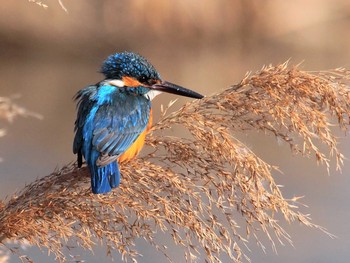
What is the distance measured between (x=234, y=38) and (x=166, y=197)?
538 cm

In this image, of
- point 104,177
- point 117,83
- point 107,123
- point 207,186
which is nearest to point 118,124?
point 107,123

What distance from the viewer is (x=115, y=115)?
1898mm

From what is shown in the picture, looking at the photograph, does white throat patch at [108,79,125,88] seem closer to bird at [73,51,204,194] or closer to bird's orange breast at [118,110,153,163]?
bird at [73,51,204,194]

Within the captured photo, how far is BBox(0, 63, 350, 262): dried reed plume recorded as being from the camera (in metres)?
1.46

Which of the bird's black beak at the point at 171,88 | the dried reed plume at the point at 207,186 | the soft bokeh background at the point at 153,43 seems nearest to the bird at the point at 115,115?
the bird's black beak at the point at 171,88

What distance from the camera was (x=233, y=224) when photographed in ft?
4.73

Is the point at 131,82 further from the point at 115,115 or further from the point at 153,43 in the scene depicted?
the point at 153,43

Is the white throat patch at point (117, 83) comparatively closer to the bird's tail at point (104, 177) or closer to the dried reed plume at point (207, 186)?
the bird's tail at point (104, 177)

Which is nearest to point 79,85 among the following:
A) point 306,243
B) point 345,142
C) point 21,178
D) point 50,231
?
point 21,178

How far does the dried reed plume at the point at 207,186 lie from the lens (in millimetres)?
1459

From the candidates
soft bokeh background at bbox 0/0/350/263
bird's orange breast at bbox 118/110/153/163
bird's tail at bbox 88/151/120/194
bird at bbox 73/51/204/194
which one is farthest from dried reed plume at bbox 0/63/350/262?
soft bokeh background at bbox 0/0/350/263

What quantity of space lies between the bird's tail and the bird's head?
33cm

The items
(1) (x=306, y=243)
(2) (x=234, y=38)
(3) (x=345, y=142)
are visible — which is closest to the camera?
(1) (x=306, y=243)

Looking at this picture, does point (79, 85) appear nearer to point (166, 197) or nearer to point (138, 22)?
point (138, 22)
